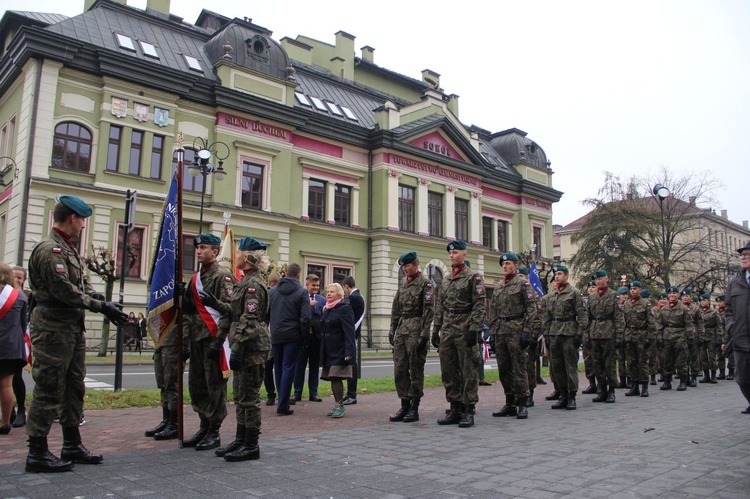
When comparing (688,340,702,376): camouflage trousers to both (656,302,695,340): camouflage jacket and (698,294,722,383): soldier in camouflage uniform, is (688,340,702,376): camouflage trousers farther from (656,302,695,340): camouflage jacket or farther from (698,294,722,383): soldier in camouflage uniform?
(656,302,695,340): camouflage jacket

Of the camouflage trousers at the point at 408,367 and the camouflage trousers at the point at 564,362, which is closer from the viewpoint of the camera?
the camouflage trousers at the point at 408,367

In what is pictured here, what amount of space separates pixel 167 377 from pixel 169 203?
6.33ft

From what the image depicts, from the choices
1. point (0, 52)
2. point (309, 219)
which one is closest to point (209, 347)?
point (309, 219)

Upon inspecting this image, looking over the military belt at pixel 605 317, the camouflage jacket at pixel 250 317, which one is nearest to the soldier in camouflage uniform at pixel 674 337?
the military belt at pixel 605 317

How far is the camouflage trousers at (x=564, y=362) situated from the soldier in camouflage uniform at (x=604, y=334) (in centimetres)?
109

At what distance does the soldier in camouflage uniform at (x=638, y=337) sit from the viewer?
12047 mm

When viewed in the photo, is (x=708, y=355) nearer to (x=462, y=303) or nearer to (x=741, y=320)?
(x=462, y=303)

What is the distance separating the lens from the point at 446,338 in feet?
27.1

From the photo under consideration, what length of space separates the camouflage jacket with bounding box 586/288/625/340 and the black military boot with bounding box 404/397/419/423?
430 cm

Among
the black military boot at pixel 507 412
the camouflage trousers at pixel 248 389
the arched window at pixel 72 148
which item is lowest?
the black military boot at pixel 507 412

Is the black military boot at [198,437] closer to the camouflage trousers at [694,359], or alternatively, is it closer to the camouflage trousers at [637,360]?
the camouflage trousers at [637,360]

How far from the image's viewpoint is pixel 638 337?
41.8ft

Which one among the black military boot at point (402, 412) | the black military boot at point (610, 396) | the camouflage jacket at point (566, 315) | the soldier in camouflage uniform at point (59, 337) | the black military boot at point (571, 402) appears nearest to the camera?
the soldier in camouflage uniform at point (59, 337)

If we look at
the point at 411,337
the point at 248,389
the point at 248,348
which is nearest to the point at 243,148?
the point at 411,337
